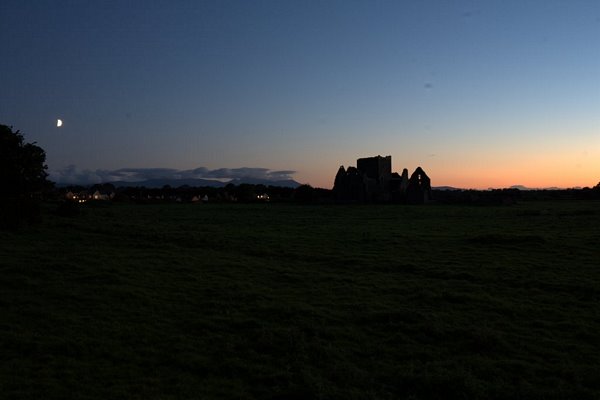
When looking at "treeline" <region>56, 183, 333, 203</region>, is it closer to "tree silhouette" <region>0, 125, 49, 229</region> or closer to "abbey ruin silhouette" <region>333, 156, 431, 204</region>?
"abbey ruin silhouette" <region>333, 156, 431, 204</region>

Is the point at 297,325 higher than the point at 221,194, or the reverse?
the point at 221,194

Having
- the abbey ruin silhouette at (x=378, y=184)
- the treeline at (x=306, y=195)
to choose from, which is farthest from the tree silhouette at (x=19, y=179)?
the abbey ruin silhouette at (x=378, y=184)

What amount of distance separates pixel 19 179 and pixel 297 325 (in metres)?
24.9

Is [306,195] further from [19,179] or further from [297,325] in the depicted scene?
[297,325]

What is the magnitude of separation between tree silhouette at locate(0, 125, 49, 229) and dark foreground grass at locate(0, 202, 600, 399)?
877cm

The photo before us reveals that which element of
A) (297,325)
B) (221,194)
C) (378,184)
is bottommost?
(297,325)

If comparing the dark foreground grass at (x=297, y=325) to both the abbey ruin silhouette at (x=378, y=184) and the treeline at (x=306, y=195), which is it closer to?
the treeline at (x=306, y=195)

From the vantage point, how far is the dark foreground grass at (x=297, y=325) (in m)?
7.33

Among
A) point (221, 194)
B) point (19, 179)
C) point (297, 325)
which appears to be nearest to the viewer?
point (297, 325)

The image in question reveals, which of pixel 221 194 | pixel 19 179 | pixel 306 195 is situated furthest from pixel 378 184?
pixel 19 179

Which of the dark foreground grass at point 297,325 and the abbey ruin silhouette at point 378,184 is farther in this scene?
the abbey ruin silhouette at point 378,184

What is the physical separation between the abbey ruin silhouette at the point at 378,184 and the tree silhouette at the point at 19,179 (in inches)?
2732

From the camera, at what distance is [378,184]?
332ft

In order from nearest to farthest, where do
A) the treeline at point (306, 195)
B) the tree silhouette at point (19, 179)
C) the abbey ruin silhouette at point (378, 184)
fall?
1. the tree silhouette at point (19, 179)
2. the treeline at point (306, 195)
3. the abbey ruin silhouette at point (378, 184)
